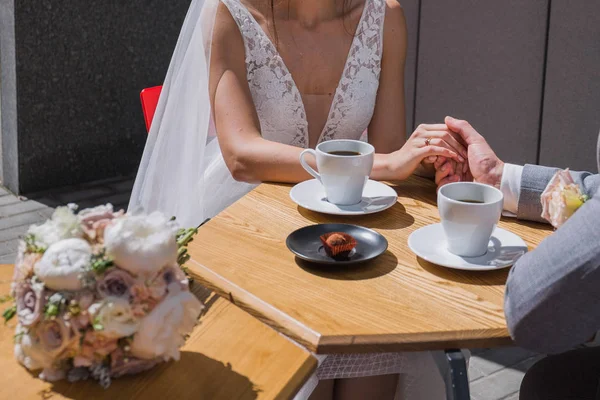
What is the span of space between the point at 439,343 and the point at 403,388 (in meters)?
0.69

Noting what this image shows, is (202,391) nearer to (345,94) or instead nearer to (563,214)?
(563,214)

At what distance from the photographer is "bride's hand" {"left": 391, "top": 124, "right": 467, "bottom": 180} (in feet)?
7.26

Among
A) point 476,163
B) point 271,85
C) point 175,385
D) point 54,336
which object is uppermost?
point 271,85

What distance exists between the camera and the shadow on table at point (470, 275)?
66.8 inches

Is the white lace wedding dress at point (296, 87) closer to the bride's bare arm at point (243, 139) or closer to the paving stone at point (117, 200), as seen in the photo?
the bride's bare arm at point (243, 139)

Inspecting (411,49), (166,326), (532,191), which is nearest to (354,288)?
(166,326)

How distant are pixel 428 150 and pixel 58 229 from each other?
1.18 meters

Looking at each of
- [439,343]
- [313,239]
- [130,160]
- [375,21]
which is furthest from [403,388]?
[130,160]

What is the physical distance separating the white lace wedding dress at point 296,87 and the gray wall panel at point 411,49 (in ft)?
4.68

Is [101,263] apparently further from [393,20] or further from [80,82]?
[80,82]

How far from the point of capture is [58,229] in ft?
4.25

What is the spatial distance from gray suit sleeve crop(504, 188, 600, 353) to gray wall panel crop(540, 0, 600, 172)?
8.25 ft

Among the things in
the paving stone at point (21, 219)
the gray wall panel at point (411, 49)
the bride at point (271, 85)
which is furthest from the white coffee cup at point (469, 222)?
the paving stone at point (21, 219)

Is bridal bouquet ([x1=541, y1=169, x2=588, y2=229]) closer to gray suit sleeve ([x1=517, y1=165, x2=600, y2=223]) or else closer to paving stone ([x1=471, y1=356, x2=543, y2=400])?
gray suit sleeve ([x1=517, y1=165, x2=600, y2=223])
